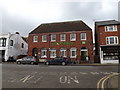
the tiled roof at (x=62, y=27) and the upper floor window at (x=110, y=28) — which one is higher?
the tiled roof at (x=62, y=27)

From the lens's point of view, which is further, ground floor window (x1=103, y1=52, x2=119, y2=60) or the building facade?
ground floor window (x1=103, y1=52, x2=119, y2=60)

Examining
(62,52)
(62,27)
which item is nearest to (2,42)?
(62,27)

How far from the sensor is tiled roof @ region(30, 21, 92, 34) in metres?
28.1

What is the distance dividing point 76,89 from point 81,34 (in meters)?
22.1

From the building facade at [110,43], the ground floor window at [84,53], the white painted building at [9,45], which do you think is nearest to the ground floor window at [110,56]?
the building facade at [110,43]

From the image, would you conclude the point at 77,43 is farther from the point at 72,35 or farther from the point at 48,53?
the point at 48,53

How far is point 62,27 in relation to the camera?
29781mm

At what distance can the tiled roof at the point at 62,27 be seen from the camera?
1105 inches

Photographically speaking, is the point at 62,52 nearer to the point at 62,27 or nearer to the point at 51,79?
the point at 62,27

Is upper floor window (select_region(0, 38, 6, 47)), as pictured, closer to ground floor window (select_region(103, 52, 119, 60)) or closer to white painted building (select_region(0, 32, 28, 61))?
white painted building (select_region(0, 32, 28, 61))

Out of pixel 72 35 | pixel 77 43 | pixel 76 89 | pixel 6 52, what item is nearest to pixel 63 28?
pixel 72 35

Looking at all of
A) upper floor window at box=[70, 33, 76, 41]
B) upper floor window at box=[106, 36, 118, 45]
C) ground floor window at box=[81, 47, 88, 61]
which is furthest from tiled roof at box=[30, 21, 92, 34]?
upper floor window at box=[106, 36, 118, 45]

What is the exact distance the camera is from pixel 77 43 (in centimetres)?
2688

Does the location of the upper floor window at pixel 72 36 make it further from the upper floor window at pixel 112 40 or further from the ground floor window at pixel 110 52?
the upper floor window at pixel 112 40
